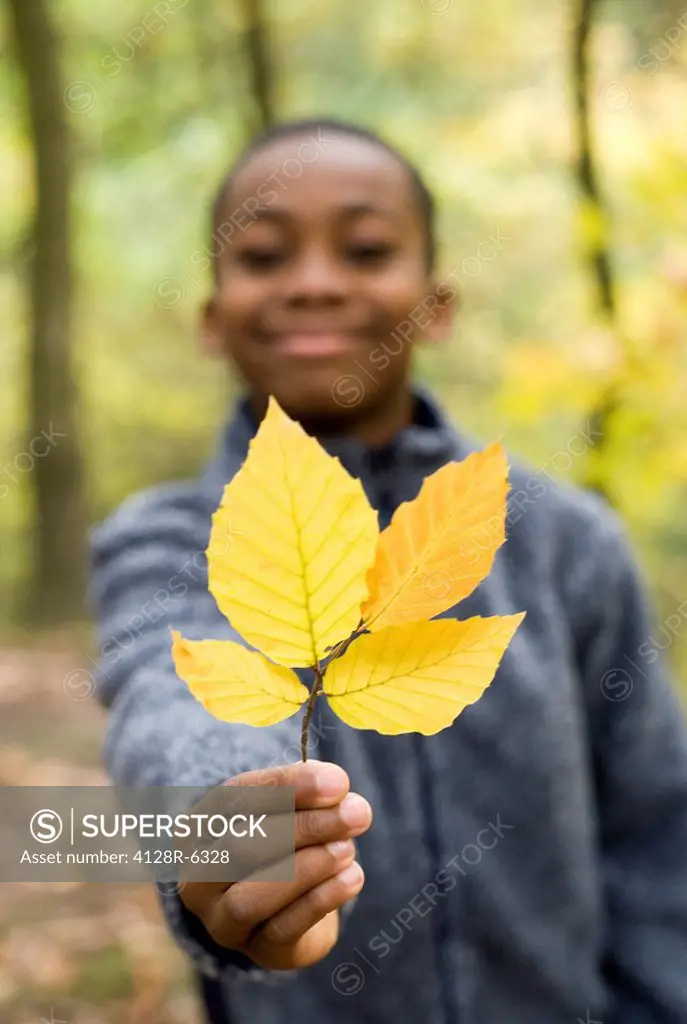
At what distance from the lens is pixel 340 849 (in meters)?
0.28

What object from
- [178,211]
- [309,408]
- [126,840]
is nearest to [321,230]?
[309,408]

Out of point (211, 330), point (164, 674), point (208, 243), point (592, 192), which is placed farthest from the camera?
point (592, 192)

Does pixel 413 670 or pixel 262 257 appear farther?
pixel 262 257

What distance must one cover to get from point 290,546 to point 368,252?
13.5 inches

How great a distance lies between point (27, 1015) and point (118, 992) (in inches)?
7.6

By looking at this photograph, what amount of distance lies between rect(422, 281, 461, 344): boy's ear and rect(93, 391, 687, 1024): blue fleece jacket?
7cm

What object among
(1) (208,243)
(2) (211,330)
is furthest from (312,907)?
(1) (208,243)

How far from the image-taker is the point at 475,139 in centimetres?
333

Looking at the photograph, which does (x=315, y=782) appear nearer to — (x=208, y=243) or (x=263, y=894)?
(x=263, y=894)

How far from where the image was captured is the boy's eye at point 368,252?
53cm

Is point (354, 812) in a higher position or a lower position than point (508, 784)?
higher

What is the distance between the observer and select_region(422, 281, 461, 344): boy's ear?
0.69 metres

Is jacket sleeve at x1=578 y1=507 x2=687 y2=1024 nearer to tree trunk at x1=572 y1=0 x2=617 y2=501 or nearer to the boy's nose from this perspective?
the boy's nose
